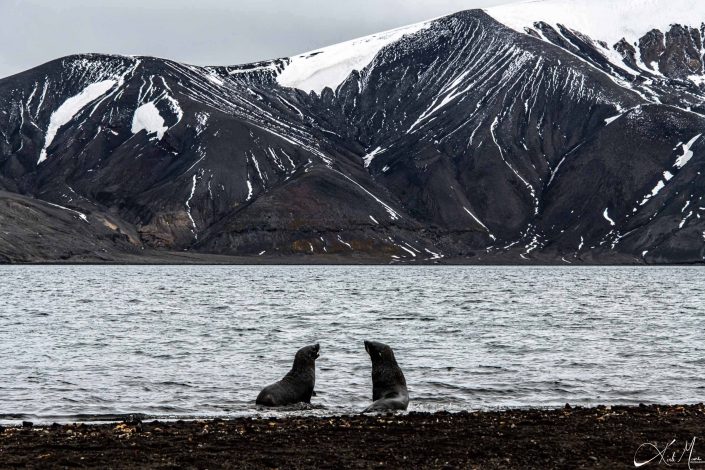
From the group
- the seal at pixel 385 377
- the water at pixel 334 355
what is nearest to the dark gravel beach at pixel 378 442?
the seal at pixel 385 377

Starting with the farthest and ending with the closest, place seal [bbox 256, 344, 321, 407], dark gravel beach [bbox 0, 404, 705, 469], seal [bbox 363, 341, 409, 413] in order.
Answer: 1. seal [bbox 256, 344, 321, 407]
2. seal [bbox 363, 341, 409, 413]
3. dark gravel beach [bbox 0, 404, 705, 469]

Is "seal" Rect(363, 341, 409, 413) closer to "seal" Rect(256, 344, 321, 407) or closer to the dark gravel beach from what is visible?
"seal" Rect(256, 344, 321, 407)

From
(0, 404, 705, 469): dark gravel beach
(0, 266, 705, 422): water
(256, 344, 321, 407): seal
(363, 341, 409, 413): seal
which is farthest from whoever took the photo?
(0, 266, 705, 422): water

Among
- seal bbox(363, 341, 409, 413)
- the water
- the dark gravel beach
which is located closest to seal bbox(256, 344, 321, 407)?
the water

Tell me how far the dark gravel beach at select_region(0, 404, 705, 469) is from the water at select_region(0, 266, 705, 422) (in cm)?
490

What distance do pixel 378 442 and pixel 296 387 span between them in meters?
10.7

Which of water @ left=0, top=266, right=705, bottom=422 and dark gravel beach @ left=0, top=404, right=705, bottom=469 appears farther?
water @ left=0, top=266, right=705, bottom=422

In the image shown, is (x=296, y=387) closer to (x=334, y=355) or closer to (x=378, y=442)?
(x=378, y=442)

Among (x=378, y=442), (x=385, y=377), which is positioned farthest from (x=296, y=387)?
(x=378, y=442)

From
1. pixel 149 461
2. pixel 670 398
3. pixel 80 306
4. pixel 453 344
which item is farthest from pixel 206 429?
pixel 80 306

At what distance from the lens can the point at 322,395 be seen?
116 ft

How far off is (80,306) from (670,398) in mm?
70121

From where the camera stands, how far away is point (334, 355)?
49.8 meters

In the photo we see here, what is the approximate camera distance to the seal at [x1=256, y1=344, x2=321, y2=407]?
32375 mm
